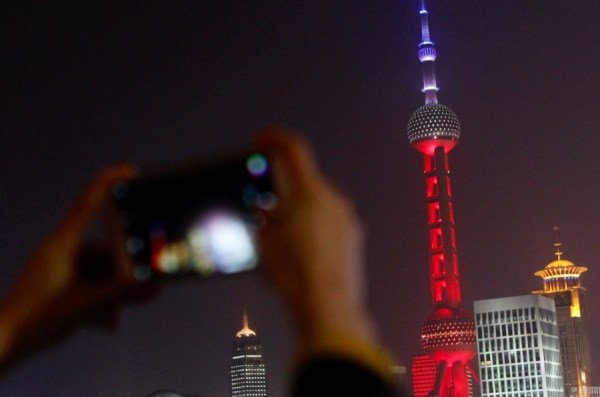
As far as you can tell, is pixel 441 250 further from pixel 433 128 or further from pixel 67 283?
pixel 67 283

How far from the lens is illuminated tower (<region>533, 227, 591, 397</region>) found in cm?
16938

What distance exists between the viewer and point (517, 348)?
13225cm

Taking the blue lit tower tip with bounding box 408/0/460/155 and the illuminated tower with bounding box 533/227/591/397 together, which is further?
the illuminated tower with bounding box 533/227/591/397

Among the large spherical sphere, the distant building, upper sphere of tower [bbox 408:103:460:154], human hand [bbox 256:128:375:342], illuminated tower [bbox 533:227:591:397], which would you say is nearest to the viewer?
human hand [bbox 256:128:375:342]

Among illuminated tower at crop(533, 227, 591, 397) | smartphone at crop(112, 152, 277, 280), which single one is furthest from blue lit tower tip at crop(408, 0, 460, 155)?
smartphone at crop(112, 152, 277, 280)

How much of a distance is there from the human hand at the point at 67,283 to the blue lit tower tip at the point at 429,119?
143m

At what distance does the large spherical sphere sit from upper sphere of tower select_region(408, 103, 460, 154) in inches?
843

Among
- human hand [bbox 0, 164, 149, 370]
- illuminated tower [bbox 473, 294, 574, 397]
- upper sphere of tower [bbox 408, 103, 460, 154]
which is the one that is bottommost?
human hand [bbox 0, 164, 149, 370]

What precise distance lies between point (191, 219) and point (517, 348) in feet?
438

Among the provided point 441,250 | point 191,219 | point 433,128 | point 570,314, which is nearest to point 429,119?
point 433,128

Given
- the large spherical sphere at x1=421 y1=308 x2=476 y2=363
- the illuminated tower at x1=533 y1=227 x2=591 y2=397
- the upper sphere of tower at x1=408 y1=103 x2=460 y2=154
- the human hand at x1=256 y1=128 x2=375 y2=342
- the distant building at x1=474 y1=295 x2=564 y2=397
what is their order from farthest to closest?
the illuminated tower at x1=533 y1=227 x2=591 y2=397 < the upper sphere of tower at x1=408 y1=103 x2=460 y2=154 < the large spherical sphere at x1=421 y1=308 x2=476 y2=363 < the distant building at x1=474 y1=295 x2=564 y2=397 < the human hand at x1=256 y1=128 x2=375 y2=342

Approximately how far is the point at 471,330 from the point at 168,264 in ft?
451

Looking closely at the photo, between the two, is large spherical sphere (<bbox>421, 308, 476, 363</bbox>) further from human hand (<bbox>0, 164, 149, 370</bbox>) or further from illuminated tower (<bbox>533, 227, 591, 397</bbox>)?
human hand (<bbox>0, 164, 149, 370</bbox>)

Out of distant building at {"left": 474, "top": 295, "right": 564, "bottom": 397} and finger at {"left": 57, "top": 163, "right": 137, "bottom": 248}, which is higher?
distant building at {"left": 474, "top": 295, "right": 564, "bottom": 397}
